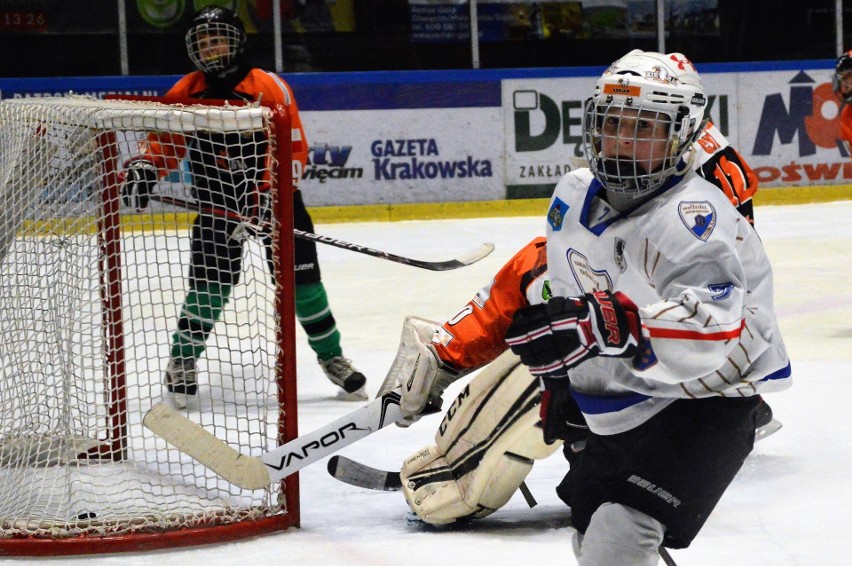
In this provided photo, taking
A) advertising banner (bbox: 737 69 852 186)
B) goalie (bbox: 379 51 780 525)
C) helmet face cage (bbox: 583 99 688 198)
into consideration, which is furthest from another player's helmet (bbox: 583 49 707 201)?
advertising banner (bbox: 737 69 852 186)

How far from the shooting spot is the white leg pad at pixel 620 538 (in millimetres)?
1664

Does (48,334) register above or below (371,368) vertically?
above

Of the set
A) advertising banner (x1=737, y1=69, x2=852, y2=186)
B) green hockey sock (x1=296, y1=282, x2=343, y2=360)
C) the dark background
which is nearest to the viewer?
green hockey sock (x1=296, y1=282, x2=343, y2=360)

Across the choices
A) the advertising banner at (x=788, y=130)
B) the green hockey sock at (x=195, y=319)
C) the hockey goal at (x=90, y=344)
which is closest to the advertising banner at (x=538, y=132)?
the advertising banner at (x=788, y=130)

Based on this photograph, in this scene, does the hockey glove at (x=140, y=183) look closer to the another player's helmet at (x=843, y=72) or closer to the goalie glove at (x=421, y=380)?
the goalie glove at (x=421, y=380)

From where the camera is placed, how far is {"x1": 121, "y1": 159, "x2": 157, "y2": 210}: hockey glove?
3.17 m

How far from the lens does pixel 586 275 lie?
179 centimetres

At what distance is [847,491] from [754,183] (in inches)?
27.5

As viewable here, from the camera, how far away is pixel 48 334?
2637mm

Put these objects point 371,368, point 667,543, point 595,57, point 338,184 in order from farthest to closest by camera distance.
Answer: point 595,57 < point 338,184 < point 371,368 < point 667,543

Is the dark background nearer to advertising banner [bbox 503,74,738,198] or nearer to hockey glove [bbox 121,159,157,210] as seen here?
advertising banner [bbox 503,74,738,198]

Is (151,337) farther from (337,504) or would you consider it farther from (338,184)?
(338,184)

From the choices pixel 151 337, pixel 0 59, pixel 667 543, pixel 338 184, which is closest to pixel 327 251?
pixel 338 184

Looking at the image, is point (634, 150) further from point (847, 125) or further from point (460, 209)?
point (460, 209)
